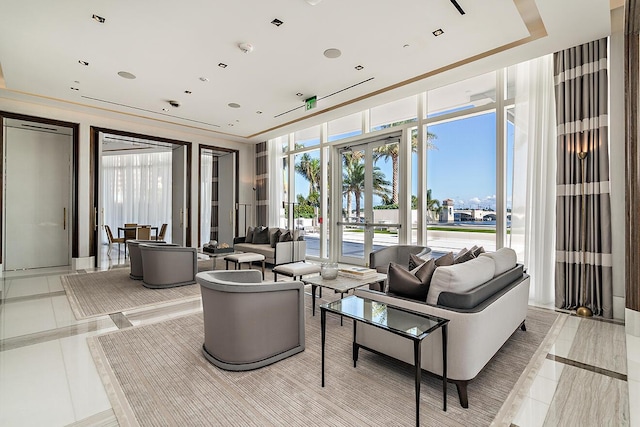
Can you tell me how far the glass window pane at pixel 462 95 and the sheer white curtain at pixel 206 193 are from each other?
6.90 meters

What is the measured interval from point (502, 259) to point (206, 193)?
8.92 metres

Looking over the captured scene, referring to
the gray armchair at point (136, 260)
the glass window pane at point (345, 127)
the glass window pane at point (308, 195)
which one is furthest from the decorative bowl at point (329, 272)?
the glass window pane at point (308, 195)

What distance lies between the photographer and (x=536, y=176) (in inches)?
165

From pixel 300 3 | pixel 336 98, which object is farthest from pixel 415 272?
pixel 336 98

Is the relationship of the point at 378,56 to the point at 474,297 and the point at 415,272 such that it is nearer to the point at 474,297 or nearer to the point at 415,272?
the point at 415,272

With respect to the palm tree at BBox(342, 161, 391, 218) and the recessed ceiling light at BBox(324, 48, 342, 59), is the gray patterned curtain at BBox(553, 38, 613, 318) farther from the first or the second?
the palm tree at BBox(342, 161, 391, 218)

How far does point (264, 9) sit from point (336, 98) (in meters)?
2.73

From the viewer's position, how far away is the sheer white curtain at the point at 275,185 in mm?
8859

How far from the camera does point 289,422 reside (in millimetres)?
1813

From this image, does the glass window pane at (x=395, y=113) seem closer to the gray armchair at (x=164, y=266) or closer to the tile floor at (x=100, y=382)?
the tile floor at (x=100, y=382)

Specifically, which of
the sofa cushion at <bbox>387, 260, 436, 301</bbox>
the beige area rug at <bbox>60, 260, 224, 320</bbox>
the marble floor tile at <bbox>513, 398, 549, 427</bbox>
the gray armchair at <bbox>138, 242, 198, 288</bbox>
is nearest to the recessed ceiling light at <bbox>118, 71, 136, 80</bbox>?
the gray armchair at <bbox>138, 242, 198, 288</bbox>

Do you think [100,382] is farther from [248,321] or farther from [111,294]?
[111,294]

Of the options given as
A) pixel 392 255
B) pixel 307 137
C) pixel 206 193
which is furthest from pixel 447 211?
pixel 206 193

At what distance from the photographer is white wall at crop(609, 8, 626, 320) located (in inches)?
139
